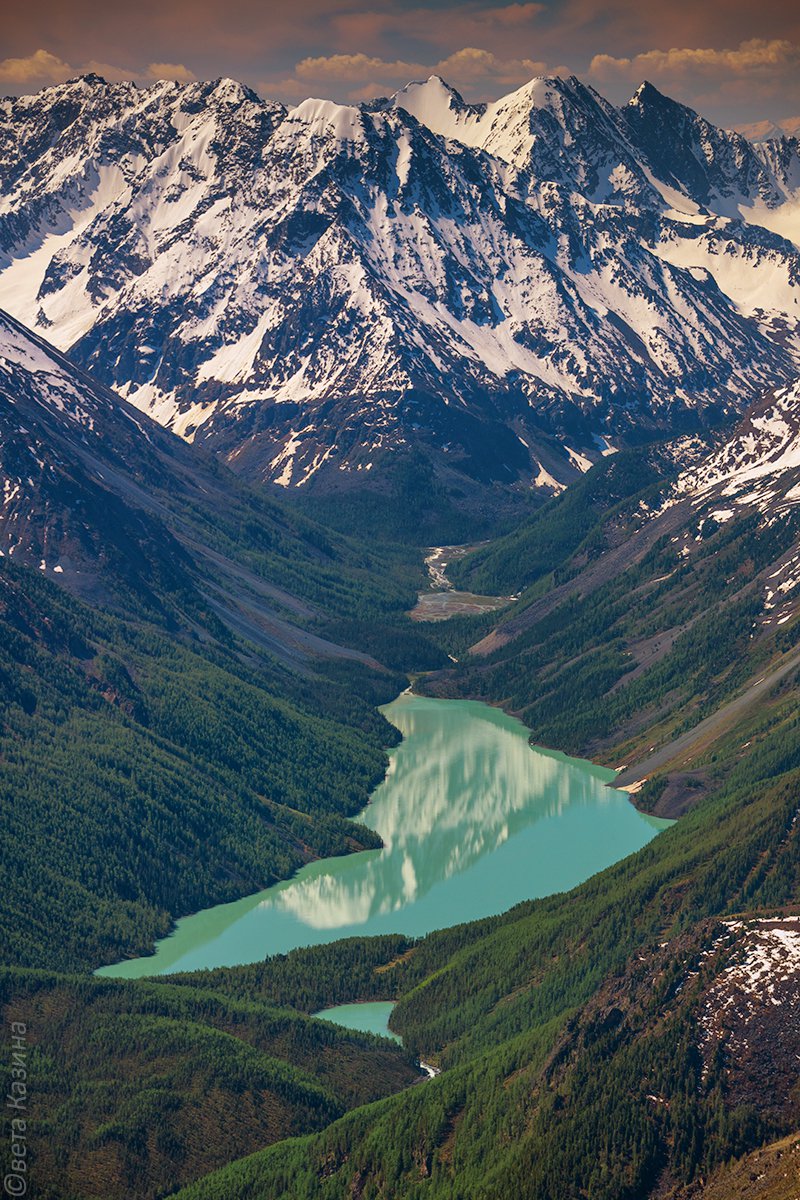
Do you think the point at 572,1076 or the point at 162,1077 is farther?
the point at 162,1077

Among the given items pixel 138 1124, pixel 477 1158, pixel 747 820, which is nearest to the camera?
pixel 477 1158

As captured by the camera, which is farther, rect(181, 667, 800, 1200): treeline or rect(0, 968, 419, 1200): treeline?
rect(0, 968, 419, 1200): treeline

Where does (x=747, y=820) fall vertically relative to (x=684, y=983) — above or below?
above

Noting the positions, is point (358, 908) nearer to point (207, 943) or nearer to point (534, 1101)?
point (207, 943)

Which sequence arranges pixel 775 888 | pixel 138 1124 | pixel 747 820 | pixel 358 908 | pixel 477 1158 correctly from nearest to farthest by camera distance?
pixel 477 1158 < pixel 138 1124 < pixel 775 888 < pixel 747 820 < pixel 358 908

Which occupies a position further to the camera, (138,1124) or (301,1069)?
(301,1069)

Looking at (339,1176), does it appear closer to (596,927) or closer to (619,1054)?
(619,1054)

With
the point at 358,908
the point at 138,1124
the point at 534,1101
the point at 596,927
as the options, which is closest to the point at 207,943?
the point at 358,908

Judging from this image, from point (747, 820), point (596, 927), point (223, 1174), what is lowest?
point (223, 1174)

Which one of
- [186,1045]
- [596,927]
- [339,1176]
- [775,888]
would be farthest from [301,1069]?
[775,888]

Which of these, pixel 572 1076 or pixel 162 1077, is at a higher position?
pixel 572 1076

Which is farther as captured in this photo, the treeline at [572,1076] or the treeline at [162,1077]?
the treeline at [162,1077]
